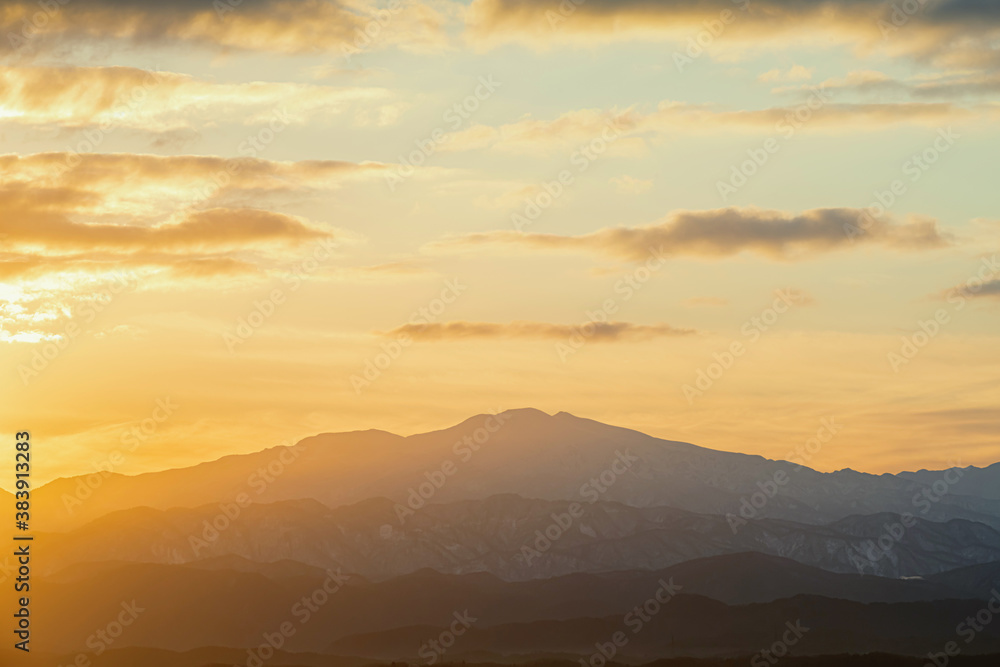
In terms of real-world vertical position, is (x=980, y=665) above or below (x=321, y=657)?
above

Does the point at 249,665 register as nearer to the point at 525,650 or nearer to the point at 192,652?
the point at 192,652

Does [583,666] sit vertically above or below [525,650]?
above

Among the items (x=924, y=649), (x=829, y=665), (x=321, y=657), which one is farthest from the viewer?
(x=924, y=649)

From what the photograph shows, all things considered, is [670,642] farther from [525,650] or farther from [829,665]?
[829,665]

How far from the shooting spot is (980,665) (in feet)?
421

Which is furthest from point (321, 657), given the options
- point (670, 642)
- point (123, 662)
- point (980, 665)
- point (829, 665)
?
point (980, 665)

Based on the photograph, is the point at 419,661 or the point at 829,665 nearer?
the point at 829,665

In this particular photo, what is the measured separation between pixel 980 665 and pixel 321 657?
84807 mm

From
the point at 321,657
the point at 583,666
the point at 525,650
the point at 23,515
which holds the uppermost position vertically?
the point at 23,515

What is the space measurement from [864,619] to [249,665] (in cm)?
10456

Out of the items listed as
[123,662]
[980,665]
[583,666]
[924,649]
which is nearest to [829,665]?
[980,665]

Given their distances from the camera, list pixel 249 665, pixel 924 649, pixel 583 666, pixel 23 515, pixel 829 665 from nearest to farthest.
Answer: pixel 23 515
pixel 829 665
pixel 583 666
pixel 249 665
pixel 924 649

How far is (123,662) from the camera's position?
159875 millimetres

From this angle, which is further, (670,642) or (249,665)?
(670,642)
